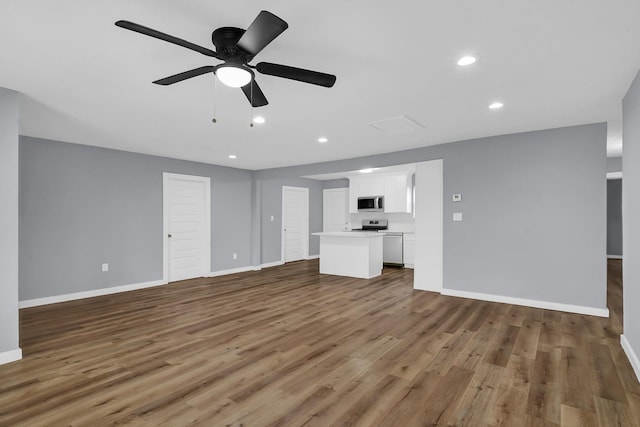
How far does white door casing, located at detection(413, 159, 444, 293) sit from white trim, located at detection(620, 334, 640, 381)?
91.2 inches

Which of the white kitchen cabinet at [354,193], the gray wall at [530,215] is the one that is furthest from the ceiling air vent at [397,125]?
the white kitchen cabinet at [354,193]

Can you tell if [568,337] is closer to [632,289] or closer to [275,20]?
[632,289]

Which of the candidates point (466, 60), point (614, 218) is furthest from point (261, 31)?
point (614, 218)

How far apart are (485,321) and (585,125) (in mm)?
2745

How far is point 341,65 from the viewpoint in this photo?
8.10ft

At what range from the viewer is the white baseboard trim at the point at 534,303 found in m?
3.95

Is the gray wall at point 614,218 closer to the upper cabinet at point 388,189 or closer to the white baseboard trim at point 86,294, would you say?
the upper cabinet at point 388,189

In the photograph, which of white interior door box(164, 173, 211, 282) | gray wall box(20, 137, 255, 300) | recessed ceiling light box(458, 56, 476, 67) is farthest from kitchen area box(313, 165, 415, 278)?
recessed ceiling light box(458, 56, 476, 67)

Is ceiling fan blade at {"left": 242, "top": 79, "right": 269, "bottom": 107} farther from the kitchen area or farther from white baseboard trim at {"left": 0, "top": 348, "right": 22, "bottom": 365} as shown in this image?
the kitchen area

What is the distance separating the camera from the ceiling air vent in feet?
12.5

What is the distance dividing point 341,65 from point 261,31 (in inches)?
38.9

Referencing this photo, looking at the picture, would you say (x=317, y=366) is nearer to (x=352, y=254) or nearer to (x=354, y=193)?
(x=352, y=254)

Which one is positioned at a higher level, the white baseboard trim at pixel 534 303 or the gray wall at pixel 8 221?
the gray wall at pixel 8 221

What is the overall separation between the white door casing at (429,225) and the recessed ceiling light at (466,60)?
2861 mm
